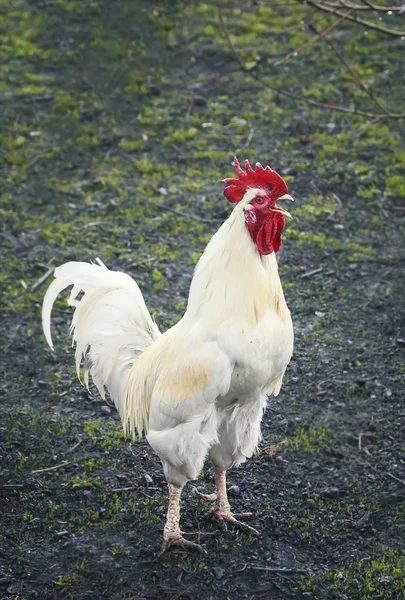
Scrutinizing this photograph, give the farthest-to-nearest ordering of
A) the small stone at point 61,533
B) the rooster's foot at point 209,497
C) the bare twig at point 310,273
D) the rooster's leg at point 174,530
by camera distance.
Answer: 1. the bare twig at point 310,273
2. the rooster's foot at point 209,497
3. the small stone at point 61,533
4. the rooster's leg at point 174,530

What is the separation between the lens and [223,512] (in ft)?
19.0

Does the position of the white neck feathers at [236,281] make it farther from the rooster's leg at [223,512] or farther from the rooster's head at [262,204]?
the rooster's leg at [223,512]

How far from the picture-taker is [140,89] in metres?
11.4

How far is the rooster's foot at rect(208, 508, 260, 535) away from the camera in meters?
5.72

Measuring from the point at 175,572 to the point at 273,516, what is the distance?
0.88 meters

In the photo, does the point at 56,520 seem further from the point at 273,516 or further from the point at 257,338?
the point at 257,338

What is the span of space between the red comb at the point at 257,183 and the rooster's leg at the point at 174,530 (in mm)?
2025

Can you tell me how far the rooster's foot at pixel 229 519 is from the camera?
5.72 meters

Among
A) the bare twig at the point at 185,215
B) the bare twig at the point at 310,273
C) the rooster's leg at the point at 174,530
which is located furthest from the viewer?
the bare twig at the point at 185,215

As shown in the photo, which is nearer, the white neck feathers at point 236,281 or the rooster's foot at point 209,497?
the white neck feathers at point 236,281

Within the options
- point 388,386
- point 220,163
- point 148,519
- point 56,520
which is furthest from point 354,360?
point 220,163

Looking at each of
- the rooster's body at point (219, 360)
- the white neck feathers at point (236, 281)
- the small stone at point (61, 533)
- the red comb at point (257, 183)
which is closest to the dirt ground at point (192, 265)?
the small stone at point (61, 533)

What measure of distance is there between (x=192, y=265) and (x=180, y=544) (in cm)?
382

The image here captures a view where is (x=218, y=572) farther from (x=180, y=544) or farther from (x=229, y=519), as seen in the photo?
(x=229, y=519)
